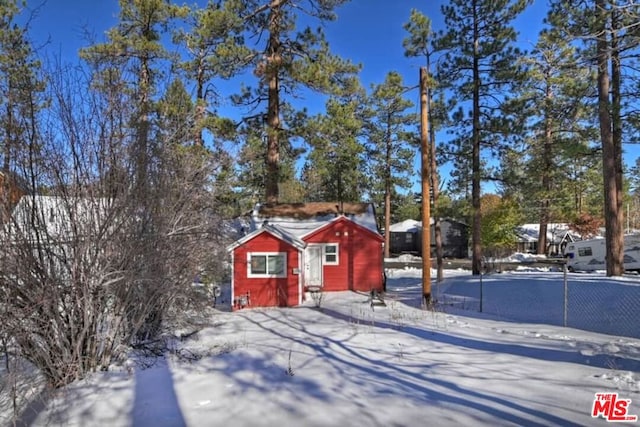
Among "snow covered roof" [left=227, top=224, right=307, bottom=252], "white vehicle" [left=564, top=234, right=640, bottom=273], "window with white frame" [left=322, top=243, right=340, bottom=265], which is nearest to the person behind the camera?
"snow covered roof" [left=227, top=224, right=307, bottom=252]

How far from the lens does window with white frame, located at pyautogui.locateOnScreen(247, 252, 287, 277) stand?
14.3 meters

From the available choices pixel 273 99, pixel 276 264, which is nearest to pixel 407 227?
pixel 273 99

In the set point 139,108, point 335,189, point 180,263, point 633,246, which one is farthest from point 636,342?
point 335,189

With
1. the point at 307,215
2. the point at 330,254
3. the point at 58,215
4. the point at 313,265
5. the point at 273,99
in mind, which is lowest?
the point at 313,265

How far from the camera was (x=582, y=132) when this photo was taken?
1416 centimetres

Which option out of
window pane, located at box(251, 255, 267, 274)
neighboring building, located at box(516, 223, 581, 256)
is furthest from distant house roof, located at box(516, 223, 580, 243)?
window pane, located at box(251, 255, 267, 274)

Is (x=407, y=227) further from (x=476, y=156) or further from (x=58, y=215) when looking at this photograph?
(x=58, y=215)

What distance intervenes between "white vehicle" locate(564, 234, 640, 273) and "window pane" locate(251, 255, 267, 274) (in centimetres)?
1817

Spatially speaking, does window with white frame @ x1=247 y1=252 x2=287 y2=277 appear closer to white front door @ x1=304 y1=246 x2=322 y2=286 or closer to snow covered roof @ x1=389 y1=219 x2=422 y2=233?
white front door @ x1=304 y1=246 x2=322 y2=286

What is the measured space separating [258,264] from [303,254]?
6.17ft

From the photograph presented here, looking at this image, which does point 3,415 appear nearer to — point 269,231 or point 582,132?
point 269,231

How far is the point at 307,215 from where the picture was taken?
62.3 ft

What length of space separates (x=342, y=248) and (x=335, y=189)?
16.3 meters

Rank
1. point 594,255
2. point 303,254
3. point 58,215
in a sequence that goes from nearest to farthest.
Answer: point 58,215 → point 303,254 → point 594,255
